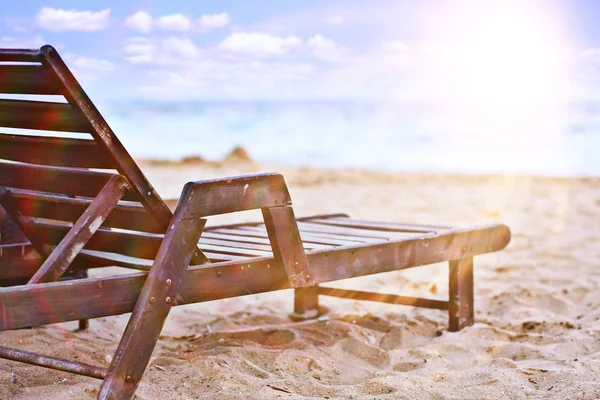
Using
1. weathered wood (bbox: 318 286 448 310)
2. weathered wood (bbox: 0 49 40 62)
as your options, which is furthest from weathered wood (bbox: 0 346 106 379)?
weathered wood (bbox: 318 286 448 310)

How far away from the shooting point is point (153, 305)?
9.81 feet

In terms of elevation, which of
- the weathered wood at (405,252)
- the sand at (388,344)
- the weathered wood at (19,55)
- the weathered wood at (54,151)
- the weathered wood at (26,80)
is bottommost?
the sand at (388,344)

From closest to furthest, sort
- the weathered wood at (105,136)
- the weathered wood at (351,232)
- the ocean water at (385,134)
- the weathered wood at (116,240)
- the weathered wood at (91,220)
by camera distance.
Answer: the weathered wood at (105,136), the weathered wood at (91,220), the weathered wood at (116,240), the weathered wood at (351,232), the ocean water at (385,134)

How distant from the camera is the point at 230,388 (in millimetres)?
3379

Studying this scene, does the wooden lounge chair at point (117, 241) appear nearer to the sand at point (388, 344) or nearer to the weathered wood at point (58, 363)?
the weathered wood at point (58, 363)

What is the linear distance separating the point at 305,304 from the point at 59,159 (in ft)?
7.44

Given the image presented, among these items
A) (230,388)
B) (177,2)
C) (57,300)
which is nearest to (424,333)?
(230,388)

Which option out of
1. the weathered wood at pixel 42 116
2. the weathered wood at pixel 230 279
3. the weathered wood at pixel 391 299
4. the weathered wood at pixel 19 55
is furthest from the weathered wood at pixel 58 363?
the weathered wood at pixel 391 299

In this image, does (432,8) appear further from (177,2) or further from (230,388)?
(230,388)

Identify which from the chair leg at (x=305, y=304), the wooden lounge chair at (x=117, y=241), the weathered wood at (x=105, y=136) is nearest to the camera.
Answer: the weathered wood at (x=105, y=136)

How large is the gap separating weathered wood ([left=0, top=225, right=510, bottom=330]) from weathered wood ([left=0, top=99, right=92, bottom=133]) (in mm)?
601

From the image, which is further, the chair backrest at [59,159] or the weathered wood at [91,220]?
the weathered wood at [91,220]

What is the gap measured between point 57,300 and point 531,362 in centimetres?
237

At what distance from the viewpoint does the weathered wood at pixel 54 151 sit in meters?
3.10
